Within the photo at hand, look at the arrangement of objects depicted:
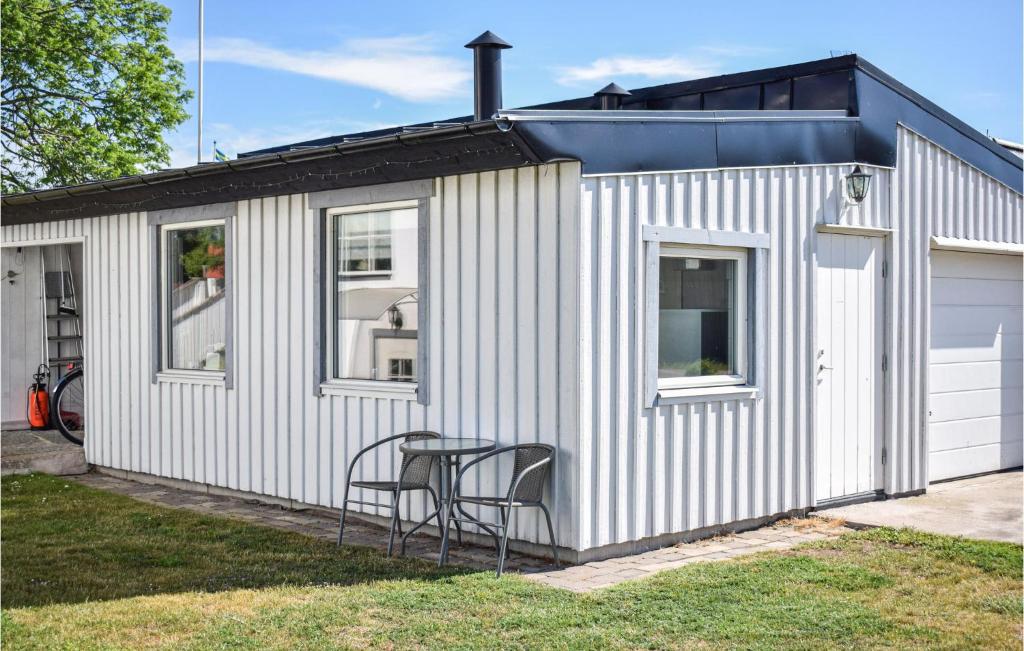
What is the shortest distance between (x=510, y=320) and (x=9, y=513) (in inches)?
167

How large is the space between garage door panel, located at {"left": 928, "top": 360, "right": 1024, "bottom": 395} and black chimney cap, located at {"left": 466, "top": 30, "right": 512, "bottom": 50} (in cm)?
429

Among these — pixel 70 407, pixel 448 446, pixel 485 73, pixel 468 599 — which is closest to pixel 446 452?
pixel 448 446

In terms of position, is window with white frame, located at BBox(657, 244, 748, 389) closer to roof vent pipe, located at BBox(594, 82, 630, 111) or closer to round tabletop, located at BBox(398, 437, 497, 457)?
round tabletop, located at BBox(398, 437, 497, 457)

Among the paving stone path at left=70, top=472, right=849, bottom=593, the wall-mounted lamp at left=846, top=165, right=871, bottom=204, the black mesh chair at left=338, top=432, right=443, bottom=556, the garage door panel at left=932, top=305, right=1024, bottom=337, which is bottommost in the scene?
the paving stone path at left=70, top=472, right=849, bottom=593

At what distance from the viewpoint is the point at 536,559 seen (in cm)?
673

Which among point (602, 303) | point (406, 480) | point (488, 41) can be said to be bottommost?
point (406, 480)

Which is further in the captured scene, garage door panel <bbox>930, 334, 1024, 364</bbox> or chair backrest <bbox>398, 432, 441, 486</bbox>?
garage door panel <bbox>930, 334, 1024, 364</bbox>

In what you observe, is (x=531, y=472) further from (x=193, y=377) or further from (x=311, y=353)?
(x=193, y=377)

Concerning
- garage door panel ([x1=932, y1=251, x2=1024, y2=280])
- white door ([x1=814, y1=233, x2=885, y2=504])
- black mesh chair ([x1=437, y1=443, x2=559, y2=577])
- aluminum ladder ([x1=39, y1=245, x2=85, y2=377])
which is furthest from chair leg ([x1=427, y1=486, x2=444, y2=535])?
aluminum ladder ([x1=39, y1=245, x2=85, y2=377])

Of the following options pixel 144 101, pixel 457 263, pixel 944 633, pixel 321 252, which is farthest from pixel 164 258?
pixel 144 101

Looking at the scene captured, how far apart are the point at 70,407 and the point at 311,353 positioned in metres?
4.68

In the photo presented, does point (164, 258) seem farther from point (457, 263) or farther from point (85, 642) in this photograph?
point (85, 642)

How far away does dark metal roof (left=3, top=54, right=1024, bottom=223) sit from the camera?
21.3 ft

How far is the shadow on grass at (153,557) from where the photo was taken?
6.11m
